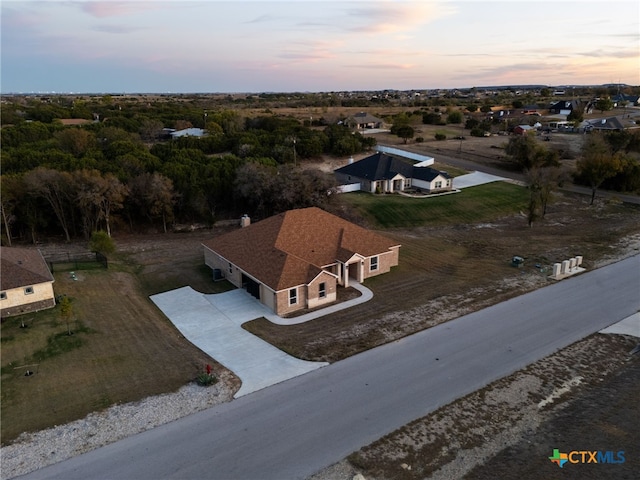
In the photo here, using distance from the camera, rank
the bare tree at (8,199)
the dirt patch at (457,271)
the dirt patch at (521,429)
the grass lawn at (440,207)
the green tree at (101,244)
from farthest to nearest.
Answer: the grass lawn at (440,207) → the bare tree at (8,199) → the green tree at (101,244) → the dirt patch at (457,271) → the dirt patch at (521,429)

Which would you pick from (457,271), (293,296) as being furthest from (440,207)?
(293,296)

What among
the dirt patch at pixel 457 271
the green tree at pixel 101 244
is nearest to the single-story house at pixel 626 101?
the dirt patch at pixel 457 271

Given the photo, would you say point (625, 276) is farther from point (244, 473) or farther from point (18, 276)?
point (18, 276)

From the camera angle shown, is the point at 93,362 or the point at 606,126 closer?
the point at 93,362

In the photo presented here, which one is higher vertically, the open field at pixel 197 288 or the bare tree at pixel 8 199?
the bare tree at pixel 8 199

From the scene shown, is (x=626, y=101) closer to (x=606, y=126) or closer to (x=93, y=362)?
(x=606, y=126)

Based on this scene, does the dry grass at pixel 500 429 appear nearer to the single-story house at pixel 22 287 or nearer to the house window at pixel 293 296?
the house window at pixel 293 296
